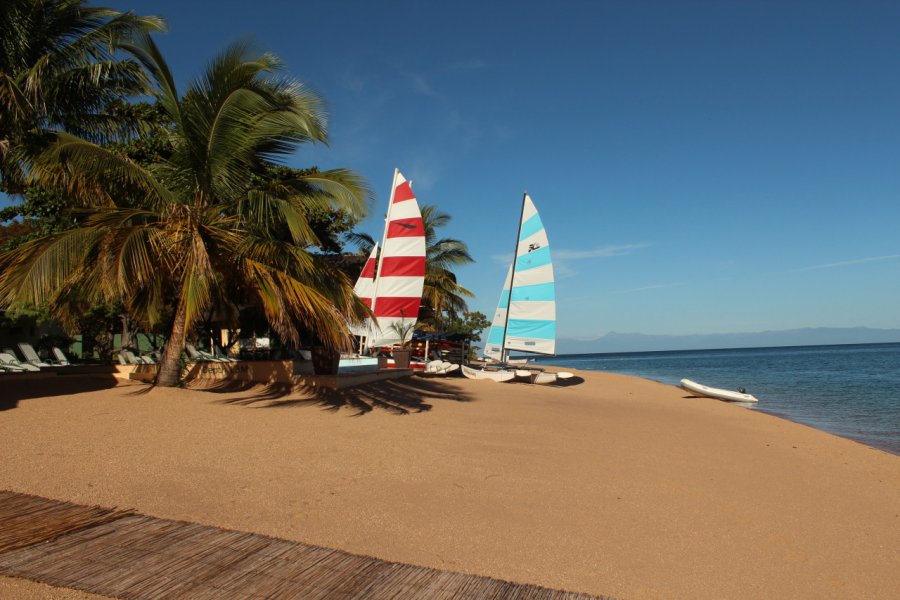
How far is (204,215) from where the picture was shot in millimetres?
8547

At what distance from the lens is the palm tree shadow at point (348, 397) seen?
912cm

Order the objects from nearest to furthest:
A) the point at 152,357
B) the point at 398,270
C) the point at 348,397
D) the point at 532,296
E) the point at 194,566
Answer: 1. the point at 194,566
2. the point at 348,397
3. the point at 398,270
4. the point at 152,357
5. the point at 532,296

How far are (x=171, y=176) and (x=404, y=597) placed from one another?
829 centimetres

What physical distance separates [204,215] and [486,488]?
6173 mm

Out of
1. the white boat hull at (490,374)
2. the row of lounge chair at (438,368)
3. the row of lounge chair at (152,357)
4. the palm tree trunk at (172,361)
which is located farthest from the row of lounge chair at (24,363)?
the white boat hull at (490,374)

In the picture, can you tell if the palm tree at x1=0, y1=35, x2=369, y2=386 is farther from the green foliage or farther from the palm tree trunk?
the green foliage

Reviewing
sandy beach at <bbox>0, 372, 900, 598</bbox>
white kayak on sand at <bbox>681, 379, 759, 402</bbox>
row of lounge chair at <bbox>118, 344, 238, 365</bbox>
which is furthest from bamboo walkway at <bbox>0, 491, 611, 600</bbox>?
white kayak on sand at <bbox>681, 379, 759, 402</bbox>

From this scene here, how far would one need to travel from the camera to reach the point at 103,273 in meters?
7.08

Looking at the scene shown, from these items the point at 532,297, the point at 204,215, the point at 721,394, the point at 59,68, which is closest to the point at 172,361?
the point at 204,215

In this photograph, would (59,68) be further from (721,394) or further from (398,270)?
(721,394)

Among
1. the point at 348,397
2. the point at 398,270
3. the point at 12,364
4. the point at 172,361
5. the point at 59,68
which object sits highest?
the point at 59,68

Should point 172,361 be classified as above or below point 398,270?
below

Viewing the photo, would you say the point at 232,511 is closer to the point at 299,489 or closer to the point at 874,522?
the point at 299,489

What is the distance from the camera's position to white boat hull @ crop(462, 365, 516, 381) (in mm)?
17703
